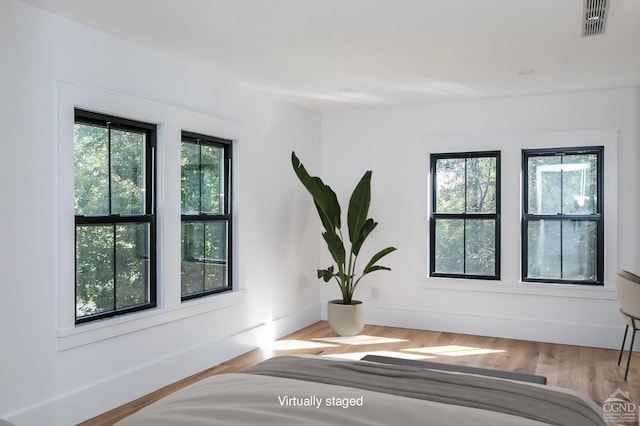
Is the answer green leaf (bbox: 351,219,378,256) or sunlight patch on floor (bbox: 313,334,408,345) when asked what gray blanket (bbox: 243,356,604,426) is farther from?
green leaf (bbox: 351,219,378,256)

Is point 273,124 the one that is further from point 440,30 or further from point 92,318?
point 92,318

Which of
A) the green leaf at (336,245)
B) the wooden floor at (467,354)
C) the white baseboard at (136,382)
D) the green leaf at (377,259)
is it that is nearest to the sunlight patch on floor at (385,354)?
the wooden floor at (467,354)

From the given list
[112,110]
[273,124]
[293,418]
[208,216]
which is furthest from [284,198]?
[293,418]

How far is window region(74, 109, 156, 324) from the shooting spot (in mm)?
3375

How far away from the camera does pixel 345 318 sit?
17.8 ft

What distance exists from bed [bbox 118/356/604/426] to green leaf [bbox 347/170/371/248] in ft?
10.6

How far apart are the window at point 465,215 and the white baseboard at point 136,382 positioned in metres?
1.99

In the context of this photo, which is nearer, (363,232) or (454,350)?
(454,350)

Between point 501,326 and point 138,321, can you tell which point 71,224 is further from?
point 501,326

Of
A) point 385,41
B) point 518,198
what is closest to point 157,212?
point 385,41

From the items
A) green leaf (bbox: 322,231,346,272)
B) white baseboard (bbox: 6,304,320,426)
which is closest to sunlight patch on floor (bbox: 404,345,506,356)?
green leaf (bbox: 322,231,346,272)

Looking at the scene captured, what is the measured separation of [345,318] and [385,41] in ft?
9.51

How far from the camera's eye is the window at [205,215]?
428 centimetres

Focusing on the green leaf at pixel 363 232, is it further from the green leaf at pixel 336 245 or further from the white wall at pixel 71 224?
the white wall at pixel 71 224
